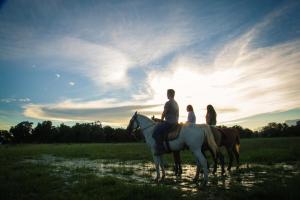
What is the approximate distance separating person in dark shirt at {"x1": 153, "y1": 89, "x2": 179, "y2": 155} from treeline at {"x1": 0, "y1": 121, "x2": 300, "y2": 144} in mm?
116882

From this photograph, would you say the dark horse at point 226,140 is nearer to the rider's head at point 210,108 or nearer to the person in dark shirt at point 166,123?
the rider's head at point 210,108

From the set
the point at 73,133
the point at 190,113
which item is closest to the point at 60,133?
the point at 73,133

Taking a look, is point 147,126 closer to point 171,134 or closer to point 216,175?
point 171,134

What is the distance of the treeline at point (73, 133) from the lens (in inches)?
5217

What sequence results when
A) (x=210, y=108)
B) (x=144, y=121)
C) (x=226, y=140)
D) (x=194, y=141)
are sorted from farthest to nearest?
(x=210, y=108) → (x=226, y=140) → (x=144, y=121) → (x=194, y=141)

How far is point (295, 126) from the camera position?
133 m

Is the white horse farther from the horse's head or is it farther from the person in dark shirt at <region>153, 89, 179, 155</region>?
the horse's head

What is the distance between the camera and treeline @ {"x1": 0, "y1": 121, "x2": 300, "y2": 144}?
132500 millimetres

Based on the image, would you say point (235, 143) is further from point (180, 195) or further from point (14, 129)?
point (14, 129)

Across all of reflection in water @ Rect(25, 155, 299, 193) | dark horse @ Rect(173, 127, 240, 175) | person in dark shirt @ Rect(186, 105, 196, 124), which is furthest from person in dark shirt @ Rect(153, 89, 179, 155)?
person in dark shirt @ Rect(186, 105, 196, 124)

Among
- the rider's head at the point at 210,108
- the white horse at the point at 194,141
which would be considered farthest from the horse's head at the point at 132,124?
the rider's head at the point at 210,108

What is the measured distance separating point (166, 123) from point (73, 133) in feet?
456

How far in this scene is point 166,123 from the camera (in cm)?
1132

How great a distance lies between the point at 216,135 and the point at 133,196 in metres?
6.84
